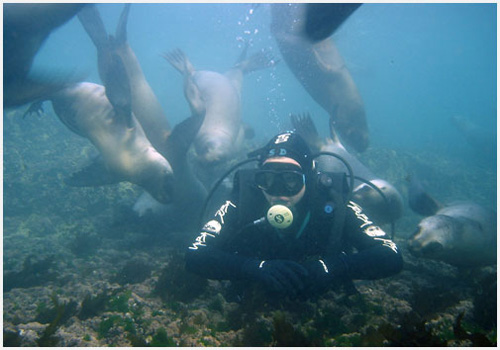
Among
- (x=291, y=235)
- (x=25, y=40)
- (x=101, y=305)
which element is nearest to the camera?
(x=101, y=305)

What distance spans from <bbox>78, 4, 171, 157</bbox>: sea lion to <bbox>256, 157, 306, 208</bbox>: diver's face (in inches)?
160

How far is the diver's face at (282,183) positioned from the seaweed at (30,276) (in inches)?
124

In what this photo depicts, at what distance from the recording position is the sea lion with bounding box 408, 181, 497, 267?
12.5 feet

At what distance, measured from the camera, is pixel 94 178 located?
5.98m

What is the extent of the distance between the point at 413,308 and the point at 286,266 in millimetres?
1243

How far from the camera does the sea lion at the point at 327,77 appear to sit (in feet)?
26.1

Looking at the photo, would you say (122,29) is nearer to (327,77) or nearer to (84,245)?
(84,245)

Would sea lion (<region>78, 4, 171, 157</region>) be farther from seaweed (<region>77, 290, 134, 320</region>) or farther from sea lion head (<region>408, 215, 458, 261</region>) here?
sea lion head (<region>408, 215, 458, 261</region>)

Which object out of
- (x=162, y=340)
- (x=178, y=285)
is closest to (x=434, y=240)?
(x=178, y=285)

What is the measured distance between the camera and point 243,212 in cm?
308

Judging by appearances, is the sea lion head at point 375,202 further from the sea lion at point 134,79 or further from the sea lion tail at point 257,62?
the sea lion tail at point 257,62

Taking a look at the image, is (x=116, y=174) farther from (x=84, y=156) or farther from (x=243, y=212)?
(x=84, y=156)

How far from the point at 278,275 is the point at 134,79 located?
6358 mm

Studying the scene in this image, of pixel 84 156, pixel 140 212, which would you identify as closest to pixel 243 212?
pixel 140 212
